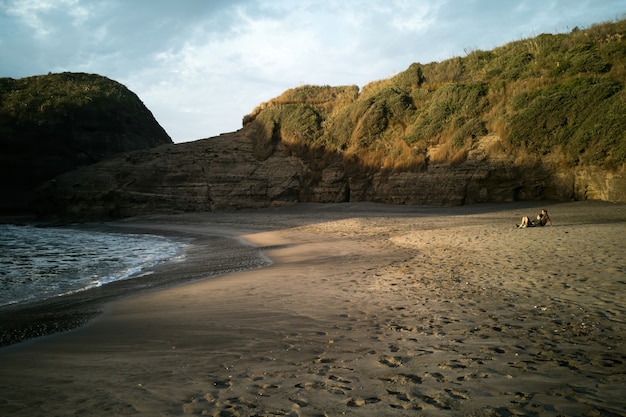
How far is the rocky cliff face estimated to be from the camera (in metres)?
21.9

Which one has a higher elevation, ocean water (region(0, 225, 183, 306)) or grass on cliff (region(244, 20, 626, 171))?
grass on cliff (region(244, 20, 626, 171))

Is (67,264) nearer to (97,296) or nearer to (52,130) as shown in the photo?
(97,296)

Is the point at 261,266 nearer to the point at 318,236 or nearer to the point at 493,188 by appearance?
the point at 318,236

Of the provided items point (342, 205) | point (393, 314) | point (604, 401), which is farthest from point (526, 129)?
point (604, 401)

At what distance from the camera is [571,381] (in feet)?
8.08

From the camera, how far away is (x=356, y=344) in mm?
3408

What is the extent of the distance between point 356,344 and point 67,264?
Answer: 10044 millimetres

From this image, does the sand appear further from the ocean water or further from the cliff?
the cliff

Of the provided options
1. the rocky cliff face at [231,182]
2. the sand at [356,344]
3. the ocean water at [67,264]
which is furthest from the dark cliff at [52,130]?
the sand at [356,344]

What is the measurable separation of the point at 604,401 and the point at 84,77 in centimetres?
5464

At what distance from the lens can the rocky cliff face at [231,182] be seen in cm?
2188

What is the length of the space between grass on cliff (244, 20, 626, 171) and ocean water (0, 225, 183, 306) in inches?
626

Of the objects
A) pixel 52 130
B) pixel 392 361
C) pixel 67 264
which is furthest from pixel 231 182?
pixel 392 361

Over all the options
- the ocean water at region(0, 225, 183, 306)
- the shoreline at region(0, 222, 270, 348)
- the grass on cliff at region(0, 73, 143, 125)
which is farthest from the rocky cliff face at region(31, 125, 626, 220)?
the shoreline at region(0, 222, 270, 348)
